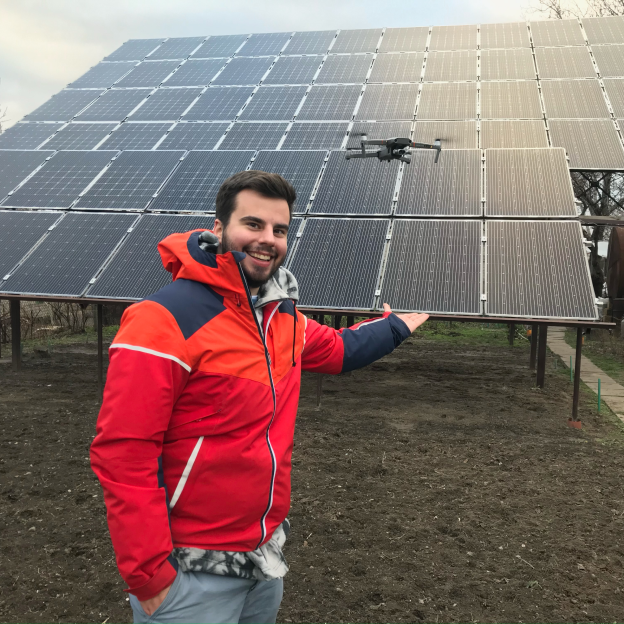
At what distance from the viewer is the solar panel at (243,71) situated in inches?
647

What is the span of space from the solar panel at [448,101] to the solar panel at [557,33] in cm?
352

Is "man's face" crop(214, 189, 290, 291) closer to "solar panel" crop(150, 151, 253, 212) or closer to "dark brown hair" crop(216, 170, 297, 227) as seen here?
"dark brown hair" crop(216, 170, 297, 227)

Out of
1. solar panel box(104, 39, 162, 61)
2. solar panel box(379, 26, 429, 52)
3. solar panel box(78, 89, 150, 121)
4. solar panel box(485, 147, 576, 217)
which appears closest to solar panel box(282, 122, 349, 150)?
solar panel box(485, 147, 576, 217)

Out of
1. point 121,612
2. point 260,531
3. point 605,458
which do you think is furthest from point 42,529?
point 605,458

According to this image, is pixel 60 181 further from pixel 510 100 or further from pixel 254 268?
pixel 254 268

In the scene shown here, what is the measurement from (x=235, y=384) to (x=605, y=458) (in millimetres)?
6779

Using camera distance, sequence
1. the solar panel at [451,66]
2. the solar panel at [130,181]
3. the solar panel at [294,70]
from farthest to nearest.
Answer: the solar panel at [294,70]
the solar panel at [451,66]
the solar panel at [130,181]

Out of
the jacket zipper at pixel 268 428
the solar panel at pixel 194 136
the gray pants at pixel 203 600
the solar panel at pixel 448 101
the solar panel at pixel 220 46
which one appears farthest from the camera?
the solar panel at pixel 220 46

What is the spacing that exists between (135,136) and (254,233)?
12.6 m

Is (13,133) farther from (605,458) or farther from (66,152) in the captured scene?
(605,458)

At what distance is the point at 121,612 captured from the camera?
4406 millimetres

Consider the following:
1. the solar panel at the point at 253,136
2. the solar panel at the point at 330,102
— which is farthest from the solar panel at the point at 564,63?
the solar panel at the point at 253,136

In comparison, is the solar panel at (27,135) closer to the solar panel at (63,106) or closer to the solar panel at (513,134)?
the solar panel at (63,106)

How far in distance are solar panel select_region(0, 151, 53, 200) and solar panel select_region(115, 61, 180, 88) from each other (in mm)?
4624
